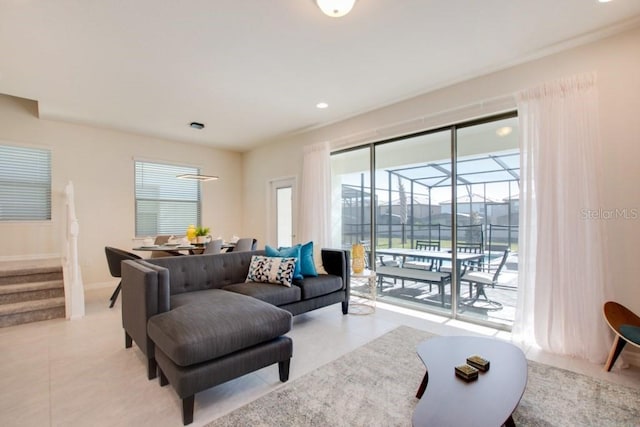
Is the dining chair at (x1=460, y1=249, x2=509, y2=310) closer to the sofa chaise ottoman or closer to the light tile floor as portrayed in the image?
the light tile floor

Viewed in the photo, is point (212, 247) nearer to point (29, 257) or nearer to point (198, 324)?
point (198, 324)

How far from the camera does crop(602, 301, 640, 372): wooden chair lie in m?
2.25

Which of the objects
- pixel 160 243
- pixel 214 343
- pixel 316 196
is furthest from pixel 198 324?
pixel 160 243

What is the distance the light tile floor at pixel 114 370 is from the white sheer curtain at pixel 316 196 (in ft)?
5.05

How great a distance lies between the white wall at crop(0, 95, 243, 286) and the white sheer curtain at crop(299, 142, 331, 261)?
2.78m

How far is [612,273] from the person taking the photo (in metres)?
2.59

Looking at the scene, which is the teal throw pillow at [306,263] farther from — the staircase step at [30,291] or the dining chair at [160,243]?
the staircase step at [30,291]

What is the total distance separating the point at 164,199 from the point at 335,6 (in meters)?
5.06

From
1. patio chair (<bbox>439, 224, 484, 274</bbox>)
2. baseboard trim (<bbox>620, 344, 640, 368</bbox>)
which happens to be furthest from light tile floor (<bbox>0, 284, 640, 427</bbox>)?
patio chair (<bbox>439, 224, 484, 274</bbox>)

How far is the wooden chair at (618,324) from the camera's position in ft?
7.38

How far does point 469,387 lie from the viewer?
5.24ft

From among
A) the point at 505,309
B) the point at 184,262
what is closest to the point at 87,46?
the point at 184,262

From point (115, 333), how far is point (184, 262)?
1.06m

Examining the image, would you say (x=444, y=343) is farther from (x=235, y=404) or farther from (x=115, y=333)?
(x=115, y=333)
